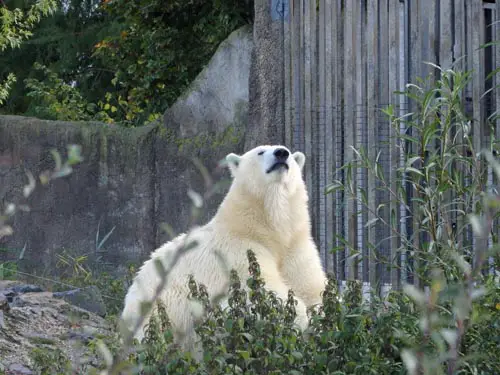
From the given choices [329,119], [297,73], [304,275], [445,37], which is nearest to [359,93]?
[329,119]

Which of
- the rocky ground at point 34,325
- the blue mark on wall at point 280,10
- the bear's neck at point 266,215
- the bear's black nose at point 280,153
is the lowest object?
the rocky ground at point 34,325

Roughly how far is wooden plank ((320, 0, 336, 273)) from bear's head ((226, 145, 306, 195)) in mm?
1241

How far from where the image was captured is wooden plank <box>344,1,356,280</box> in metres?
6.65

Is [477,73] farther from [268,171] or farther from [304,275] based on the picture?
[304,275]

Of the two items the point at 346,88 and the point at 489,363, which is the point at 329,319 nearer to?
the point at 489,363

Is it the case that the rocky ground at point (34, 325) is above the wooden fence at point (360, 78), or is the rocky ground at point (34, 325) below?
below

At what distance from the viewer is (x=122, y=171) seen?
958cm

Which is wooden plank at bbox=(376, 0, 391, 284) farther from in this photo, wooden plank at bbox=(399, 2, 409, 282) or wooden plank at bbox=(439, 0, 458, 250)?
wooden plank at bbox=(439, 0, 458, 250)

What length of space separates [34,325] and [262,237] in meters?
1.51

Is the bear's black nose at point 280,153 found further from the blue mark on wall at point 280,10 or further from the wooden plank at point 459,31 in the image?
the blue mark on wall at point 280,10

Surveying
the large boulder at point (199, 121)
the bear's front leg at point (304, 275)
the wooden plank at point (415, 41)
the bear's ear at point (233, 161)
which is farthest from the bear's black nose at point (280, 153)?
the large boulder at point (199, 121)

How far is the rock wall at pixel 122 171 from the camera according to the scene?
9211 millimetres

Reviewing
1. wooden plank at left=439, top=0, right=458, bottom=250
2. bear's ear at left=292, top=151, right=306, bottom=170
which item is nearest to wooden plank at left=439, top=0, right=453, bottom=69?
wooden plank at left=439, top=0, right=458, bottom=250

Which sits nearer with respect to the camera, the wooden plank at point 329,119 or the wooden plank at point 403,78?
the wooden plank at point 403,78
